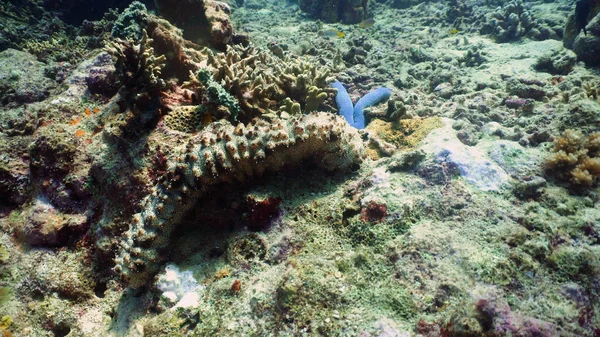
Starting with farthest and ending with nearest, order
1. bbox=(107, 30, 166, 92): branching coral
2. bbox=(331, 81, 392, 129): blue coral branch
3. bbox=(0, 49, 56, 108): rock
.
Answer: bbox=(0, 49, 56, 108): rock < bbox=(331, 81, 392, 129): blue coral branch < bbox=(107, 30, 166, 92): branching coral

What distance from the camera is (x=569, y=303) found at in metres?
2.19

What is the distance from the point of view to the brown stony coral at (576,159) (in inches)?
122

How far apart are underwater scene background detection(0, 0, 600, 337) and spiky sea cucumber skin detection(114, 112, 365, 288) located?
0.8 inches

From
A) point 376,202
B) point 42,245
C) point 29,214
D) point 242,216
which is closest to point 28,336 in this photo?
point 42,245

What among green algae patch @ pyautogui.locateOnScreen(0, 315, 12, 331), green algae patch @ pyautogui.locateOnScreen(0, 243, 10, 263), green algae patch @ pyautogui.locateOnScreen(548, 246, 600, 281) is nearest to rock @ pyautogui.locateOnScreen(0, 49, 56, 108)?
green algae patch @ pyautogui.locateOnScreen(0, 243, 10, 263)

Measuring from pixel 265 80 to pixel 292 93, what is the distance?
42 centimetres

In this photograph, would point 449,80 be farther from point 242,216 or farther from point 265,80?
point 242,216

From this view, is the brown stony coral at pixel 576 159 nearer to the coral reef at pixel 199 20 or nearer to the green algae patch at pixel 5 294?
the coral reef at pixel 199 20

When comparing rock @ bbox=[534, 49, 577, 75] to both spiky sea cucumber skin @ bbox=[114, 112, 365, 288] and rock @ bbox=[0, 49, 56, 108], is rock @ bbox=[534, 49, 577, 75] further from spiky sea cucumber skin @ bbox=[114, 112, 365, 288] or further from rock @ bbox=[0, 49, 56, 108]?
rock @ bbox=[0, 49, 56, 108]

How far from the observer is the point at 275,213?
117 inches

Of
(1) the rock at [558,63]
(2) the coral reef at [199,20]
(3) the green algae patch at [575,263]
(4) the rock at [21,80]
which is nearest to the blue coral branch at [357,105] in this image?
(2) the coral reef at [199,20]

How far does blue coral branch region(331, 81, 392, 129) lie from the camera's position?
505 centimetres

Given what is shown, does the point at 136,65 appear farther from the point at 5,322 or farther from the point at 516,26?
the point at 516,26

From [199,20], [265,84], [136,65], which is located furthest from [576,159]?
[199,20]
